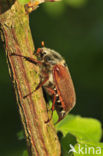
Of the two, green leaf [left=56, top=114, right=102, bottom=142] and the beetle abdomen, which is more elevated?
the beetle abdomen

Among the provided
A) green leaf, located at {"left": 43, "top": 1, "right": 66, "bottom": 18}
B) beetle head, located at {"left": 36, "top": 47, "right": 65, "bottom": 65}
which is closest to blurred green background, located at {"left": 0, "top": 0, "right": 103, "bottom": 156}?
green leaf, located at {"left": 43, "top": 1, "right": 66, "bottom": 18}

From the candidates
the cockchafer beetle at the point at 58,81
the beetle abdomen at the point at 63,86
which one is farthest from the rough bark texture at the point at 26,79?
the beetle abdomen at the point at 63,86

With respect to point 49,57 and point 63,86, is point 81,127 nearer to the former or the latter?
point 63,86

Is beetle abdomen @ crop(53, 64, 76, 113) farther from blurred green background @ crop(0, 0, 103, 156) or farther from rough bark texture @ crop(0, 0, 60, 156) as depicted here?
blurred green background @ crop(0, 0, 103, 156)

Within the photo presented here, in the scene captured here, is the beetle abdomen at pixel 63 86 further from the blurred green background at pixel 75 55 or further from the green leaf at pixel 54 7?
the blurred green background at pixel 75 55

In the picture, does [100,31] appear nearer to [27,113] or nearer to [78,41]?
[78,41]

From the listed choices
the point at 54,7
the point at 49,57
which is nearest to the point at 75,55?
the point at 54,7

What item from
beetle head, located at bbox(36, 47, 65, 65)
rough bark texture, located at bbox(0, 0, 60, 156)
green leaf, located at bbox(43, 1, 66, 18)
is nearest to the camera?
rough bark texture, located at bbox(0, 0, 60, 156)
